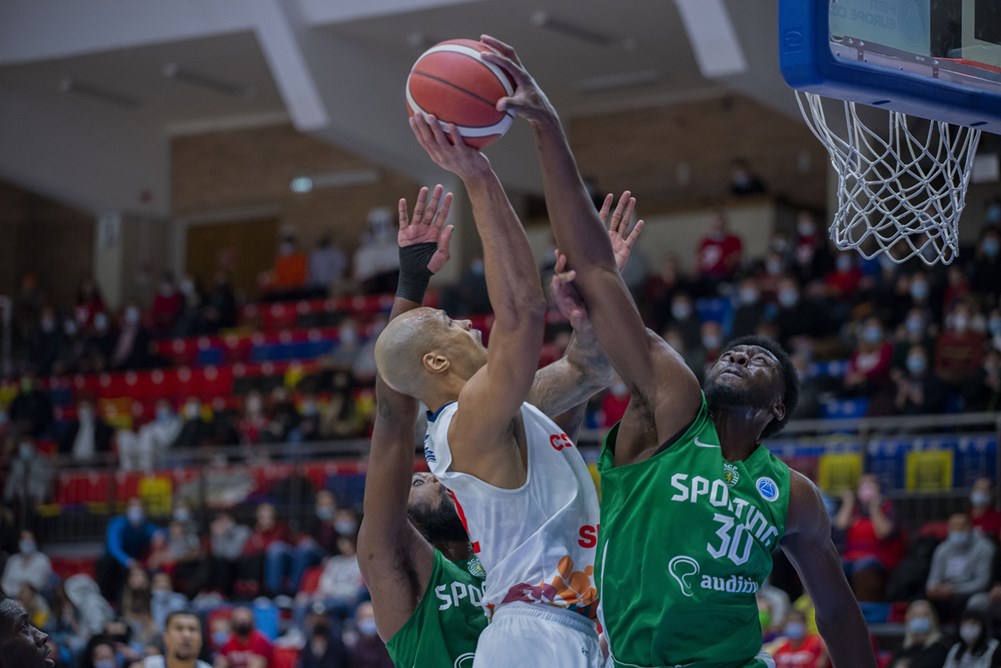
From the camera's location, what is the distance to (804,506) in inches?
159

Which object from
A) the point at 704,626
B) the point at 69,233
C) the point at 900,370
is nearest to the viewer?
the point at 704,626

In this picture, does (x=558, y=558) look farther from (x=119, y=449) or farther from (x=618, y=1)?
(x=119, y=449)

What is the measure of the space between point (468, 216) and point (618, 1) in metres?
5.12

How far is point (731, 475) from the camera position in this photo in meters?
3.87

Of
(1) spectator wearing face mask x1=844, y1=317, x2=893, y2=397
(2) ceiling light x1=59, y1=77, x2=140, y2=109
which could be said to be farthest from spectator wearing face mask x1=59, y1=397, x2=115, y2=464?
(1) spectator wearing face mask x1=844, y1=317, x2=893, y2=397

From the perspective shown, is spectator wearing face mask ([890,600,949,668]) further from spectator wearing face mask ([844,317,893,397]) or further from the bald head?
the bald head

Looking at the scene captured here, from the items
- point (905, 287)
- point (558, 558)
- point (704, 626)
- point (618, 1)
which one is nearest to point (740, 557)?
point (704, 626)

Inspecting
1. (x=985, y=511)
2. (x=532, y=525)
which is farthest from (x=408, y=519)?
(x=985, y=511)

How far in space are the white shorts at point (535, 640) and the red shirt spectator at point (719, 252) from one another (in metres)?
13.0

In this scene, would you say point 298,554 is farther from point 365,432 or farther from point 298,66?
point 298,66

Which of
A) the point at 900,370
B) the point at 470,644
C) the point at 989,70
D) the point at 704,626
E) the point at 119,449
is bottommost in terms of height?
the point at 119,449

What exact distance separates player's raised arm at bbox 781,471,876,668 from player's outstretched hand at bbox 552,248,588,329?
2.81ft

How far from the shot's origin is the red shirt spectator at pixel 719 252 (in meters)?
16.8

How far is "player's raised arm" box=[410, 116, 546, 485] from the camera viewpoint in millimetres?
3602
